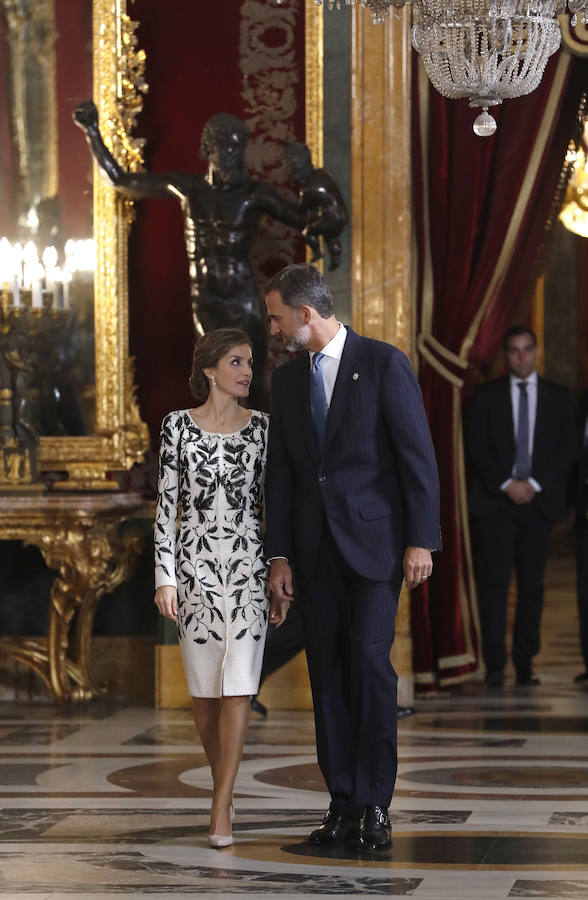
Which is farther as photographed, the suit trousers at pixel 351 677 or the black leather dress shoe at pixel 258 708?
the black leather dress shoe at pixel 258 708

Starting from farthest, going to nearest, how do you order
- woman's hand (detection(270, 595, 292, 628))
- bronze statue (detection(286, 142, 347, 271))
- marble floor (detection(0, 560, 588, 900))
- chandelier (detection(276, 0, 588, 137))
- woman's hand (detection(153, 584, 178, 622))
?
1. bronze statue (detection(286, 142, 347, 271))
2. chandelier (detection(276, 0, 588, 137))
3. woman's hand (detection(270, 595, 292, 628))
4. woman's hand (detection(153, 584, 178, 622))
5. marble floor (detection(0, 560, 588, 900))

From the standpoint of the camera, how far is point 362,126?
23.1ft

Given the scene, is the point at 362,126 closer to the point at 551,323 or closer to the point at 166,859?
the point at 166,859

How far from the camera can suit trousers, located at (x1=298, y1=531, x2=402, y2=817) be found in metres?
4.20

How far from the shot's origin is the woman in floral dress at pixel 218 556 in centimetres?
416

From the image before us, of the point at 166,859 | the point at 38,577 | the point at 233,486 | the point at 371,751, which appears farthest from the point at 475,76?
the point at 38,577

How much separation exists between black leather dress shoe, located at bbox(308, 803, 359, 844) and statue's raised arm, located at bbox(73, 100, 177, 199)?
3.42 meters

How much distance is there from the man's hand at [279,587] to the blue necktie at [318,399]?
328 mm

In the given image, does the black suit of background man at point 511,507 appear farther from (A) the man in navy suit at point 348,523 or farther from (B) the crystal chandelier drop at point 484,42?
(A) the man in navy suit at point 348,523

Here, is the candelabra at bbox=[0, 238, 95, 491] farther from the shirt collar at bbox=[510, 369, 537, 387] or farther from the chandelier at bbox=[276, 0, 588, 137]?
the chandelier at bbox=[276, 0, 588, 137]

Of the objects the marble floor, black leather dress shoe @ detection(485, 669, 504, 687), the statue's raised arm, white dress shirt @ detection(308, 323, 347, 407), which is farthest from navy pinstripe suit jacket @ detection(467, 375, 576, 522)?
white dress shirt @ detection(308, 323, 347, 407)

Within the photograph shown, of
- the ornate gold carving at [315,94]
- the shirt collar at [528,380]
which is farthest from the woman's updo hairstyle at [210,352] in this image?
the shirt collar at [528,380]

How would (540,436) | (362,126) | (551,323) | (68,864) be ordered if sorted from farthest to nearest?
(551,323), (540,436), (362,126), (68,864)

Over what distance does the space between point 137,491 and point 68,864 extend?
3.30m
